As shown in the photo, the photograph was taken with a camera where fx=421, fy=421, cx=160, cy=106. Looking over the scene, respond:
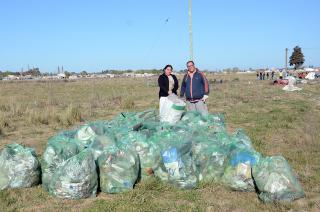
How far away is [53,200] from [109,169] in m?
0.78

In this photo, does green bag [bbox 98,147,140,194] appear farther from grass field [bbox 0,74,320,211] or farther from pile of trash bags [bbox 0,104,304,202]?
grass field [bbox 0,74,320,211]

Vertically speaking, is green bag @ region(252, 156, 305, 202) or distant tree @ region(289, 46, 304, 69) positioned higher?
distant tree @ region(289, 46, 304, 69)

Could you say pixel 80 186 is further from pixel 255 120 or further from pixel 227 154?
pixel 255 120

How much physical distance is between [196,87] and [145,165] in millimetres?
3284

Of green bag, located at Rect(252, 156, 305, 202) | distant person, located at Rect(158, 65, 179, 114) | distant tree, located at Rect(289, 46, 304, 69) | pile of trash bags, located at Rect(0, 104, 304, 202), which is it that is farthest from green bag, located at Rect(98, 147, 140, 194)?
distant tree, located at Rect(289, 46, 304, 69)

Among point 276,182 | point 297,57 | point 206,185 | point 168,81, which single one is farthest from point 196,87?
point 297,57

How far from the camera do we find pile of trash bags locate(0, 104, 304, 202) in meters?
5.09

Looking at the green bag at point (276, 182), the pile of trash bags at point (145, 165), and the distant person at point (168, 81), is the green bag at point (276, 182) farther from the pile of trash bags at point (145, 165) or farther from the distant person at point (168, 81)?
the distant person at point (168, 81)

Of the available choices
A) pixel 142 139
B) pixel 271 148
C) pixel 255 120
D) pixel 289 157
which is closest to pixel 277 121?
pixel 255 120

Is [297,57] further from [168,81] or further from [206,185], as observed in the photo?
[206,185]

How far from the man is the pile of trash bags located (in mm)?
2472

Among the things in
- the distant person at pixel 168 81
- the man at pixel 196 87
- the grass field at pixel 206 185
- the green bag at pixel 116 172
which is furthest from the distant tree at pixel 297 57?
the green bag at pixel 116 172

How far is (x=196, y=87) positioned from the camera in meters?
8.52

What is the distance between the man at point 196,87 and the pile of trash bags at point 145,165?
2472mm
